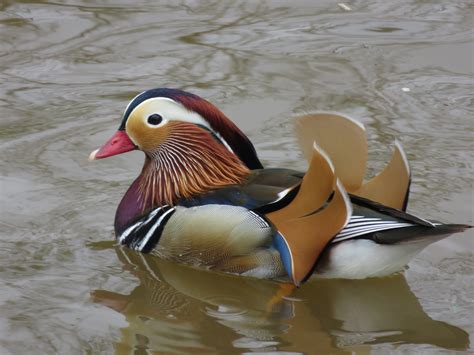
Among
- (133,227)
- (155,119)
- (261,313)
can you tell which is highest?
(155,119)

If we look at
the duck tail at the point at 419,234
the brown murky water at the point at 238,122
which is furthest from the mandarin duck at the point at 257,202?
the brown murky water at the point at 238,122

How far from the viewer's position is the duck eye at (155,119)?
5363mm

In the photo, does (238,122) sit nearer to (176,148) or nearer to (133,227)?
(176,148)

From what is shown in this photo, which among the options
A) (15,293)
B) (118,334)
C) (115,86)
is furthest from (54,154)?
(118,334)

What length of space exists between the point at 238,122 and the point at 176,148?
→ 1.15 metres

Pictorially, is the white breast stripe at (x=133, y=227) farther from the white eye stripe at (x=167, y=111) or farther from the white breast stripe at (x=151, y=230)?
the white eye stripe at (x=167, y=111)

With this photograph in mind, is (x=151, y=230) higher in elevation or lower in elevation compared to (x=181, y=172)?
lower

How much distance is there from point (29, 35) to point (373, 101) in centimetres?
246

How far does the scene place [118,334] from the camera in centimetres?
458

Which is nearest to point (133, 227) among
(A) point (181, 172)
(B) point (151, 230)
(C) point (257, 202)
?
(B) point (151, 230)

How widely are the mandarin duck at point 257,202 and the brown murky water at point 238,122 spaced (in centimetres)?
14

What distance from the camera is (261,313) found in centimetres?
482

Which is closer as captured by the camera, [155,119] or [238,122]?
[155,119]

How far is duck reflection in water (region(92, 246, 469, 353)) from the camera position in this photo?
4512 millimetres
